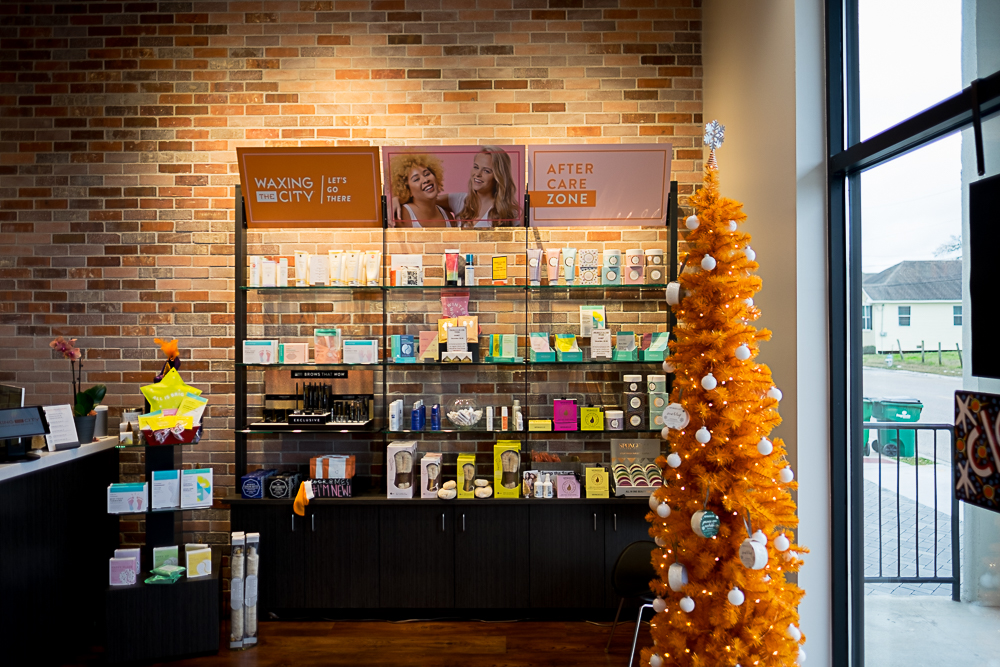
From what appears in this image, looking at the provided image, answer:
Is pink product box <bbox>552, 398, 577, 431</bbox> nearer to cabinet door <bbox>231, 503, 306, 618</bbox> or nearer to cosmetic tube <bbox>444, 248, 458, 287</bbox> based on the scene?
cosmetic tube <bbox>444, 248, 458, 287</bbox>

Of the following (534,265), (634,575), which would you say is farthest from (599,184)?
(634,575)

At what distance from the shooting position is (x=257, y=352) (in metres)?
3.87

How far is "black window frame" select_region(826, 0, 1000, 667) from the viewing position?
2686mm

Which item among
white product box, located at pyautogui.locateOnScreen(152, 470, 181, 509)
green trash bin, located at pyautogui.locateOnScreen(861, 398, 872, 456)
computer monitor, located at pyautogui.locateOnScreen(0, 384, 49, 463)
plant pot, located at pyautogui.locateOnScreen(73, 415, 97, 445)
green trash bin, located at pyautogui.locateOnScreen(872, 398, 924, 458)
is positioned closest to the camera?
green trash bin, located at pyautogui.locateOnScreen(872, 398, 924, 458)

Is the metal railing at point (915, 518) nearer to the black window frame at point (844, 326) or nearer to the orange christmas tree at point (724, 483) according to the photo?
the black window frame at point (844, 326)

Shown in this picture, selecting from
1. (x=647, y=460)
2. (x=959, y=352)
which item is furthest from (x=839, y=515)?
(x=647, y=460)

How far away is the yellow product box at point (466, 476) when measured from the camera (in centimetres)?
382

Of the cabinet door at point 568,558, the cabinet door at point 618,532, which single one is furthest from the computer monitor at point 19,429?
the cabinet door at point 618,532

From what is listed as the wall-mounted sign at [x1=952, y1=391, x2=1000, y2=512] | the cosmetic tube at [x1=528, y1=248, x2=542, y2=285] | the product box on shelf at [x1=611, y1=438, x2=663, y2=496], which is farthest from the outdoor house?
the cosmetic tube at [x1=528, y1=248, x2=542, y2=285]

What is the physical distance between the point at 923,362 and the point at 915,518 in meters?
0.61

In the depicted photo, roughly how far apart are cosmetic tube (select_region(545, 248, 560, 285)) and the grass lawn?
73.4 inches

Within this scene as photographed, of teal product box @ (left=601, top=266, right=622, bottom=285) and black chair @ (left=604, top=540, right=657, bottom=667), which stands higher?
teal product box @ (left=601, top=266, right=622, bottom=285)

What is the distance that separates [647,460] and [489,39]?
3.08 metres

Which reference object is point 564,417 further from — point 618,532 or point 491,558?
point 491,558
